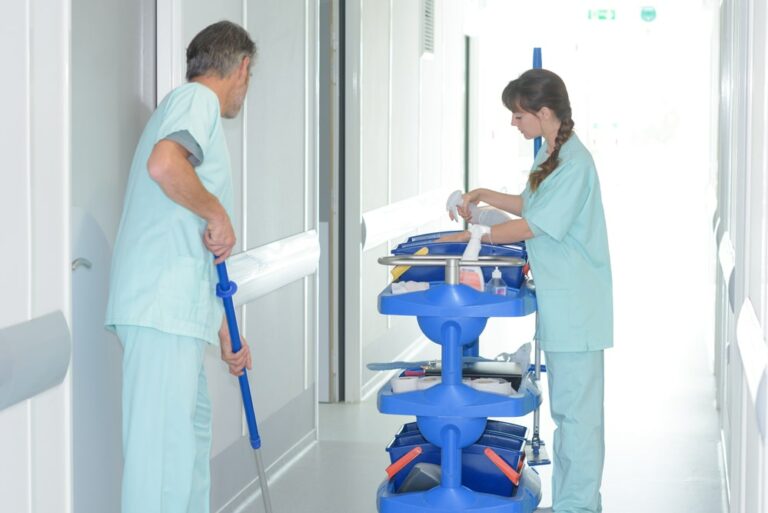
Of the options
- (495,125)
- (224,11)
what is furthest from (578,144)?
(495,125)

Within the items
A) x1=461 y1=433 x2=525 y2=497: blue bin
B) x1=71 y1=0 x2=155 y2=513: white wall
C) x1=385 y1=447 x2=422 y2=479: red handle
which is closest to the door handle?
x1=71 y1=0 x2=155 y2=513: white wall

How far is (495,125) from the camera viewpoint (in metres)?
11.8

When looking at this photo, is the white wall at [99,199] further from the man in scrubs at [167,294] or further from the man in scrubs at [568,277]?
the man in scrubs at [568,277]

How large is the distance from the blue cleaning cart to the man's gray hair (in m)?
0.77

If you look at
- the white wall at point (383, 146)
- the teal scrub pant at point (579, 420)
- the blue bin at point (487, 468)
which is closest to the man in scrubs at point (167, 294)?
the blue bin at point (487, 468)

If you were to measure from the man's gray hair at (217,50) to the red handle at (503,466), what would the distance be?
4.86ft

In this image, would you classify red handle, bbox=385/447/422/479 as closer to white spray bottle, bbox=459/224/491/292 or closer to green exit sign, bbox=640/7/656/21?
white spray bottle, bbox=459/224/491/292

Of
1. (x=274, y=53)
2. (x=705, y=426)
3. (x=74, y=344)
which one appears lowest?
(x=705, y=426)

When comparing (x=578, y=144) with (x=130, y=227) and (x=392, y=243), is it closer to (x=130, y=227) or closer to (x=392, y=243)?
(x=130, y=227)

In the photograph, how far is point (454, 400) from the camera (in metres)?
3.45

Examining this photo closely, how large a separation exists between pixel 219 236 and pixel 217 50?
513mm

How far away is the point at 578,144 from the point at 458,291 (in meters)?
0.74

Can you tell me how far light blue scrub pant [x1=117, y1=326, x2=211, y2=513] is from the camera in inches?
112

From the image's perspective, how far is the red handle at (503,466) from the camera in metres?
3.57
